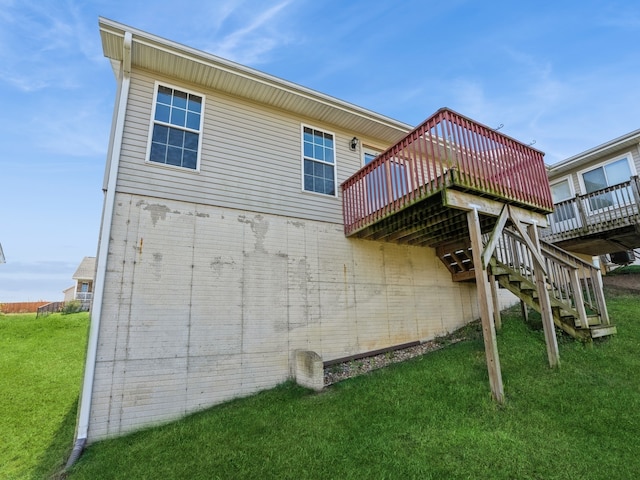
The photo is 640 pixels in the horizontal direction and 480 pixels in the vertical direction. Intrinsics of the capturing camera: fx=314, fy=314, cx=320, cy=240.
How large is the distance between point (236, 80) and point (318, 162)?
7.97 feet

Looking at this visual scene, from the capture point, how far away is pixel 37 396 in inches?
268

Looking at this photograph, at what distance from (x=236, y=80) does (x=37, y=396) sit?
26.1 feet

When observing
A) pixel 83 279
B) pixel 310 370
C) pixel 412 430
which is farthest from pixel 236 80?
pixel 83 279

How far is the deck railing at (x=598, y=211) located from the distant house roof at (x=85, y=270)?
30.5 m

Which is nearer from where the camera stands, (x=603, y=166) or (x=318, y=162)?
(x=318, y=162)

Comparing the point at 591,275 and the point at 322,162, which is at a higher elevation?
the point at 322,162

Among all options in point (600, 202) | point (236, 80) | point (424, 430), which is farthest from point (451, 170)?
point (600, 202)

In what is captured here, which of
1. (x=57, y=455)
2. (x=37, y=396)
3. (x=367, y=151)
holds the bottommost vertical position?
(x=57, y=455)

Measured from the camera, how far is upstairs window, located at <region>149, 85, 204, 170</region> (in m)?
5.80

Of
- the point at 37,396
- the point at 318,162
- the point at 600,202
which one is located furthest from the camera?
the point at 600,202

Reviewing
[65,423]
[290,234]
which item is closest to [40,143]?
[65,423]

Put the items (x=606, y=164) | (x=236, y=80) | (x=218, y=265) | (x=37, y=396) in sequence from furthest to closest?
(x=606, y=164) → (x=37, y=396) → (x=236, y=80) → (x=218, y=265)

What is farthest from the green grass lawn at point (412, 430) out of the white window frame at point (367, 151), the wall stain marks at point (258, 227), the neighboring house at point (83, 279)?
the neighboring house at point (83, 279)

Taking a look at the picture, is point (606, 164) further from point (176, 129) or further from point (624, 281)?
point (176, 129)
